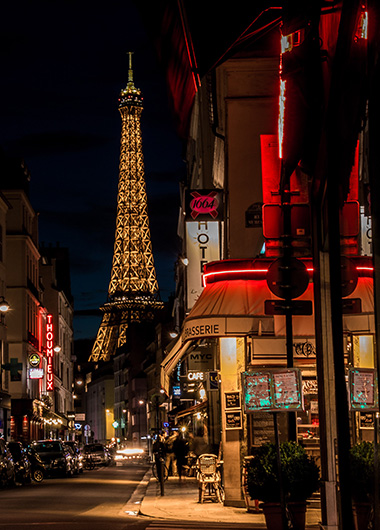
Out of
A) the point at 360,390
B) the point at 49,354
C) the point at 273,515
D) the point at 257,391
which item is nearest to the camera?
the point at 360,390

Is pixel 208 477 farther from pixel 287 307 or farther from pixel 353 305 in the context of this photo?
pixel 353 305

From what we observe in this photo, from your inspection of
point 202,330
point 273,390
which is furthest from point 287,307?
point 202,330

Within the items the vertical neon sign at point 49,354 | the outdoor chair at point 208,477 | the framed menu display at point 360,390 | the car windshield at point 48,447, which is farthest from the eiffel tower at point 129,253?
the framed menu display at point 360,390

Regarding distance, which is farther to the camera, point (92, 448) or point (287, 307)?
point (92, 448)

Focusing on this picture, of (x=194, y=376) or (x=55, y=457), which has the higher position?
(x=194, y=376)

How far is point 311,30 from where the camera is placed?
10.1 m

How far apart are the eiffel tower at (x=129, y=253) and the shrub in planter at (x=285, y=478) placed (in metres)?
137

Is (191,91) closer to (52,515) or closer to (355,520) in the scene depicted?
(355,520)

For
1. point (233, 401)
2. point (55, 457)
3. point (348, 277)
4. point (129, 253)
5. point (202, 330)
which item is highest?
point (129, 253)

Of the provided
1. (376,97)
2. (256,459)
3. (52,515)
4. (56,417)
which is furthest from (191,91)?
(56,417)

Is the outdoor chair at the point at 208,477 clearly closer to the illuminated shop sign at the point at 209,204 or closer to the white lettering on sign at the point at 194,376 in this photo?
the illuminated shop sign at the point at 209,204

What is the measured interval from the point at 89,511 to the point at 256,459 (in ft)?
27.7

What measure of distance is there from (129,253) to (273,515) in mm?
144346

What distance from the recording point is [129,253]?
156875mm
